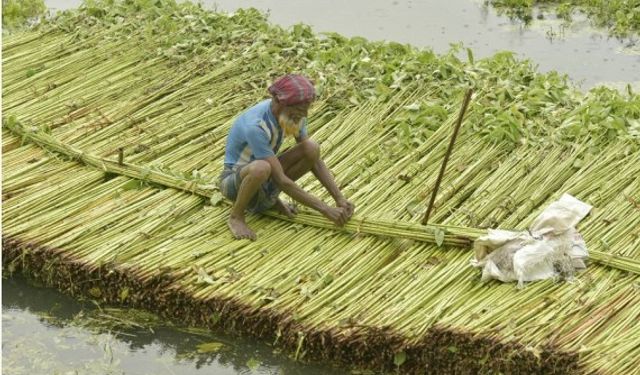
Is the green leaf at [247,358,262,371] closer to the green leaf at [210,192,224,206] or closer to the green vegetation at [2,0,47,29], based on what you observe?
the green leaf at [210,192,224,206]

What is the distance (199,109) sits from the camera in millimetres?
6891

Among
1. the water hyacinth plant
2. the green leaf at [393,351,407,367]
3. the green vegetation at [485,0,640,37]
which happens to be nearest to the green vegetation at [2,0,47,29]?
the water hyacinth plant

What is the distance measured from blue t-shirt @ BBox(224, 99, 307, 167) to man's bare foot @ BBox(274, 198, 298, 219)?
251 mm

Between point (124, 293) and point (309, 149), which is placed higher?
point (309, 149)

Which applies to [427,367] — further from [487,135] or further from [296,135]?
[487,135]

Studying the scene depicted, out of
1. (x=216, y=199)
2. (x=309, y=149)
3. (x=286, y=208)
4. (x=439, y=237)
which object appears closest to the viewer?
(x=439, y=237)

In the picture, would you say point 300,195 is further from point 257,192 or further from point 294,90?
point 294,90

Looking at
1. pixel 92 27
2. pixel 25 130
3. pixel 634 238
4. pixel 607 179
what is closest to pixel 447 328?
pixel 634 238

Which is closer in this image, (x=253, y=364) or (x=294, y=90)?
(x=253, y=364)

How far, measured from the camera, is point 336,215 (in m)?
5.46

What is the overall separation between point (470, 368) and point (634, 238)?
1.06 m

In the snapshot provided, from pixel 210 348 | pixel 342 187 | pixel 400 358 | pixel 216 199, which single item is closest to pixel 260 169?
pixel 216 199

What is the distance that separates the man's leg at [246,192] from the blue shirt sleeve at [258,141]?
36 millimetres

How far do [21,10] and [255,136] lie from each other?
4644mm
